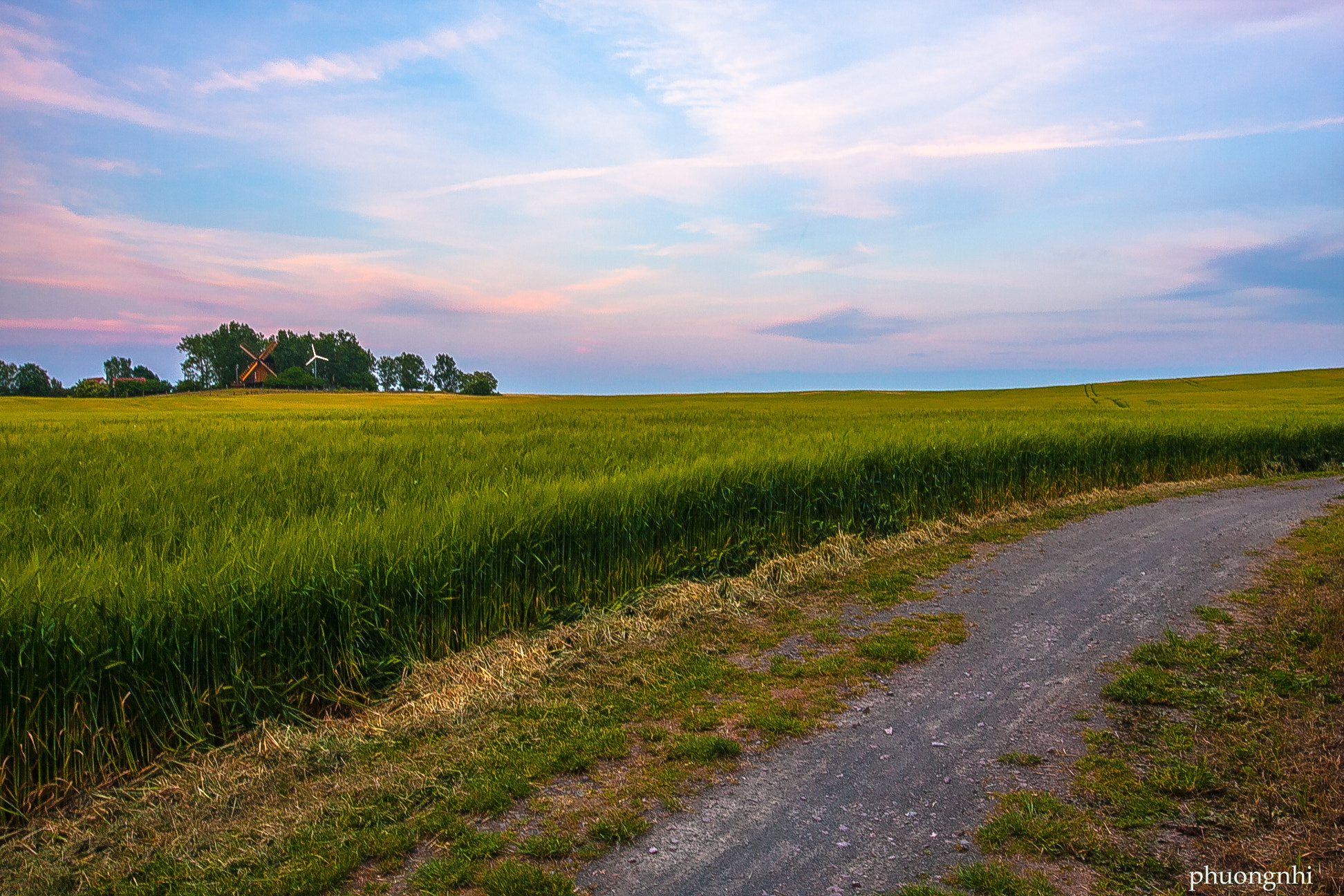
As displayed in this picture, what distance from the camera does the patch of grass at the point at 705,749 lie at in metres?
4.23

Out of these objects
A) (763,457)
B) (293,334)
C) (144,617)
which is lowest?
(144,617)

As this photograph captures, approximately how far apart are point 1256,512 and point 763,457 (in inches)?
376

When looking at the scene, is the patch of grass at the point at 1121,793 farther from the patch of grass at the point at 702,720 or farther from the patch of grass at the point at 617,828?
the patch of grass at the point at 617,828

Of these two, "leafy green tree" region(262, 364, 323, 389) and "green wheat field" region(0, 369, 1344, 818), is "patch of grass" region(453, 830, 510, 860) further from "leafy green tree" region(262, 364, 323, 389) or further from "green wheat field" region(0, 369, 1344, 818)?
"leafy green tree" region(262, 364, 323, 389)

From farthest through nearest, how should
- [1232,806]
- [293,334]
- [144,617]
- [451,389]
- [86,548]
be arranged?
[451,389]
[293,334]
[86,548]
[144,617]
[1232,806]

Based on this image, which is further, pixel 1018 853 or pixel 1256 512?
pixel 1256 512

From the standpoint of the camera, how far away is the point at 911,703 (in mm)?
4988

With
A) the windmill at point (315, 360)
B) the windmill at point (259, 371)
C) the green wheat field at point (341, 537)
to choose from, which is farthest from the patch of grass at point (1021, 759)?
the windmill at point (315, 360)

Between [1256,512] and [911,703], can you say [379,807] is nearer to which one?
[911,703]

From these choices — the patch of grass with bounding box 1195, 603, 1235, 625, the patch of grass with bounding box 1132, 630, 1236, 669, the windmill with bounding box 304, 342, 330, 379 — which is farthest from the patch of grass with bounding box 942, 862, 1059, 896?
the windmill with bounding box 304, 342, 330, 379

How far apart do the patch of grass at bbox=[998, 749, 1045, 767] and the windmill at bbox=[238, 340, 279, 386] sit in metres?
119

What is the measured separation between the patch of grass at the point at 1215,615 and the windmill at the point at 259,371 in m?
119

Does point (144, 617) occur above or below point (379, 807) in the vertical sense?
above

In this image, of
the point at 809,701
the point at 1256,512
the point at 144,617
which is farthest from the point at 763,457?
the point at 1256,512
